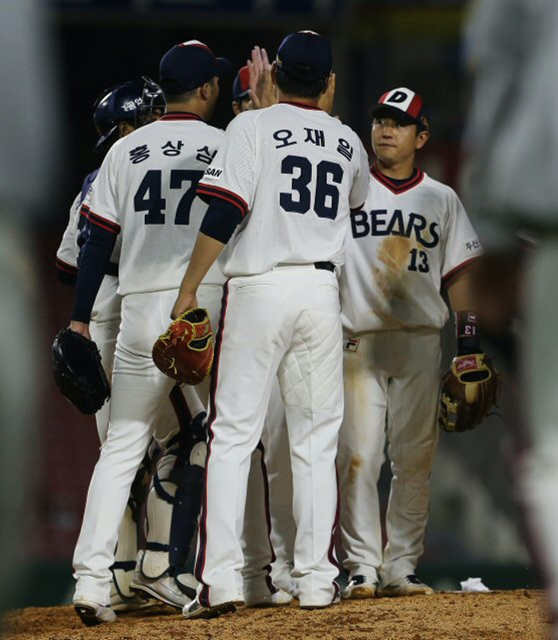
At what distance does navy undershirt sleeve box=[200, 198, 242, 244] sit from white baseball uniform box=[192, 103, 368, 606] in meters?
0.02

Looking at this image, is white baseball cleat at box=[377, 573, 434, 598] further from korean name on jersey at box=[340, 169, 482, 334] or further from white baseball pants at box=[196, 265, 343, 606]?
korean name on jersey at box=[340, 169, 482, 334]

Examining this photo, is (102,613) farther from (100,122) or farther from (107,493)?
(100,122)

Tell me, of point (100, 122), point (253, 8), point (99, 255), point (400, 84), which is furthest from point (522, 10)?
point (400, 84)

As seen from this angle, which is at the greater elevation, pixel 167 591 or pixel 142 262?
pixel 142 262

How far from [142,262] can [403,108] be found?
1366 mm

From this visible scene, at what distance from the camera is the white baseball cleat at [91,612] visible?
4.29m

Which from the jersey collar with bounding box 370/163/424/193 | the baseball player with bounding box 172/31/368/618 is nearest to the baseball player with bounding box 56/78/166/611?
the baseball player with bounding box 172/31/368/618

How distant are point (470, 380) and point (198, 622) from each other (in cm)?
145

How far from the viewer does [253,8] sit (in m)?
12.5

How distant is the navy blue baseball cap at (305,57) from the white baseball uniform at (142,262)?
41cm

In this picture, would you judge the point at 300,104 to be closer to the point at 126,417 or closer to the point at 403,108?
the point at 403,108

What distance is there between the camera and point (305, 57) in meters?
4.43

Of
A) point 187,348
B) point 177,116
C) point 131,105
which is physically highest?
point 131,105

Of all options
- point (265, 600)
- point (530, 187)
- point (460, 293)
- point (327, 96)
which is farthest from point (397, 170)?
point (530, 187)
